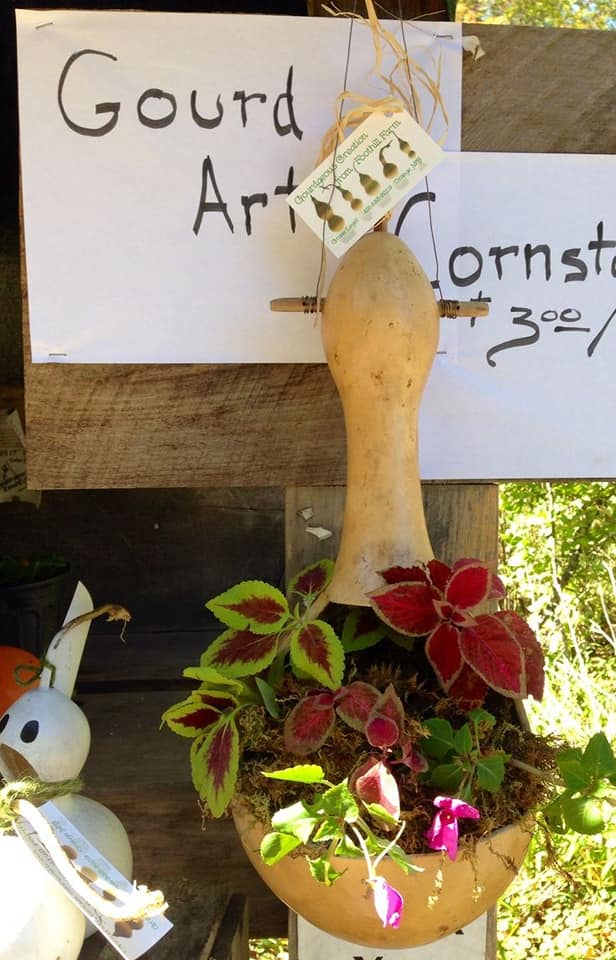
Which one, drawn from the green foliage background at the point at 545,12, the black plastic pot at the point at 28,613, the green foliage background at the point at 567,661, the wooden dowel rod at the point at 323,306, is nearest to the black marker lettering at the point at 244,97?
the wooden dowel rod at the point at 323,306

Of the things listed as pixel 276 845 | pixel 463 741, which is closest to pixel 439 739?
pixel 463 741

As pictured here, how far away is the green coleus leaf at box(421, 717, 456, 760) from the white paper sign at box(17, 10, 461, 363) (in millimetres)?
325

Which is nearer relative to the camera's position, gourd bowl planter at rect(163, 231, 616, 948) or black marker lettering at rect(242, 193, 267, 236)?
gourd bowl planter at rect(163, 231, 616, 948)

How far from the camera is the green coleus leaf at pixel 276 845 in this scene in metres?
0.51

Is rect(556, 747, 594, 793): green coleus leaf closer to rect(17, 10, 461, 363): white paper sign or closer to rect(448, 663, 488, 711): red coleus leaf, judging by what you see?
rect(448, 663, 488, 711): red coleus leaf

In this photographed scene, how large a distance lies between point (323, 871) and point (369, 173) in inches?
19.0

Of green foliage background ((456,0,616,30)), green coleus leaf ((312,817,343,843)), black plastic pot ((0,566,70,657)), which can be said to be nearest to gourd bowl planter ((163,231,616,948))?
green coleus leaf ((312,817,343,843))

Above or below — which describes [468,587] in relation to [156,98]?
below

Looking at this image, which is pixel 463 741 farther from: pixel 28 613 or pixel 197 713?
pixel 28 613

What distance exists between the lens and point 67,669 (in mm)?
692

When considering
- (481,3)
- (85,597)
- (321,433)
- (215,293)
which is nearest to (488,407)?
(321,433)

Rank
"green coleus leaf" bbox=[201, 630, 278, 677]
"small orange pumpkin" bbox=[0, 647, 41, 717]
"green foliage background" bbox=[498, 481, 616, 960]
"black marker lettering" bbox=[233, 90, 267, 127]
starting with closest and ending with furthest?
1. "green coleus leaf" bbox=[201, 630, 278, 677]
2. "black marker lettering" bbox=[233, 90, 267, 127]
3. "small orange pumpkin" bbox=[0, 647, 41, 717]
4. "green foliage background" bbox=[498, 481, 616, 960]

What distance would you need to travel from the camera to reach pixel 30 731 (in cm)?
64

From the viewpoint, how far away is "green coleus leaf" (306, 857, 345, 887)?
0.51 meters
